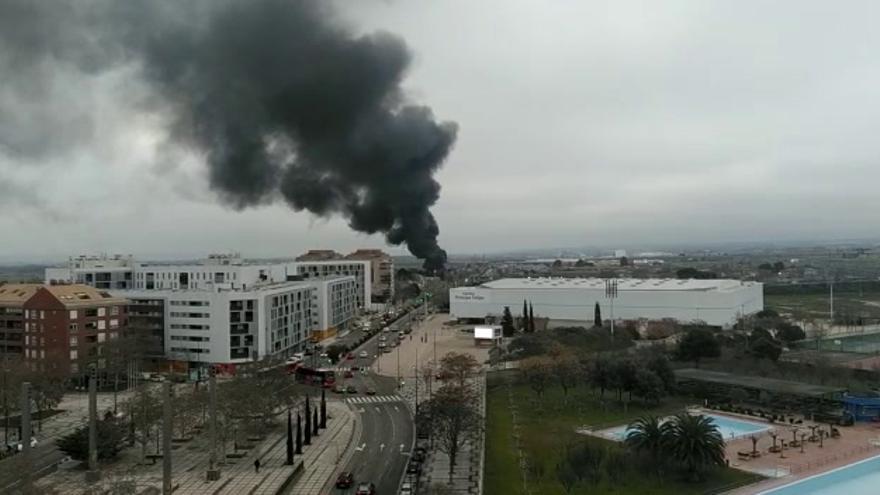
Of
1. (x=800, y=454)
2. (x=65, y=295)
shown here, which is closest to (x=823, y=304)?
(x=800, y=454)

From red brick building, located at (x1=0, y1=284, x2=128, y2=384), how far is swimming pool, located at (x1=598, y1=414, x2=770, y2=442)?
19474mm

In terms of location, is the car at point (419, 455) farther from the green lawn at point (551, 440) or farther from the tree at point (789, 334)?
the tree at point (789, 334)

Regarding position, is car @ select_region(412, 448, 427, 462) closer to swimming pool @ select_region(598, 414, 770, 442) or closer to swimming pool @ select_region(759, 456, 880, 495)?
swimming pool @ select_region(598, 414, 770, 442)

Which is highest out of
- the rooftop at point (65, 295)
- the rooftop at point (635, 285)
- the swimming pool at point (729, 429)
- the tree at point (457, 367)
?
the rooftop at point (65, 295)

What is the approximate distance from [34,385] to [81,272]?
2360 centimetres

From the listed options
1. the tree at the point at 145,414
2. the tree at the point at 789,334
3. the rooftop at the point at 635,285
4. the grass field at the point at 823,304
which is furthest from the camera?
the grass field at the point at 823,304

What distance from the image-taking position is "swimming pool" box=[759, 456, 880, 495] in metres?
15.6

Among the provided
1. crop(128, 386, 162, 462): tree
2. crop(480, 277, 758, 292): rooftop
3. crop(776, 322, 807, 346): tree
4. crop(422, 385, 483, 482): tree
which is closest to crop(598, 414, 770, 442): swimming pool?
crop(422, 385, 483, 482): tree

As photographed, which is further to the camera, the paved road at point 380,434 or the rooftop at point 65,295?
the rooftop at point 65,295

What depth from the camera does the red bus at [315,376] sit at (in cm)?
2959

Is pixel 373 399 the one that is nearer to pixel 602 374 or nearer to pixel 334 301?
pixel 602 374

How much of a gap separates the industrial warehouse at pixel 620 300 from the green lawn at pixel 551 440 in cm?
1767

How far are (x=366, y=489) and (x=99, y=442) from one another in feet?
23.6

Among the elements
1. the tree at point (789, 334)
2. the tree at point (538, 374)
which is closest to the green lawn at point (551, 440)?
the tree at point (538, 374)
